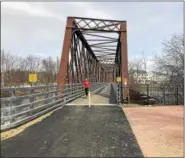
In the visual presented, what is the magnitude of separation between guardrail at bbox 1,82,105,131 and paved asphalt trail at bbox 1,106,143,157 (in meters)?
0.55

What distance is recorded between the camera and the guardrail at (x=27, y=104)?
27.4 feet

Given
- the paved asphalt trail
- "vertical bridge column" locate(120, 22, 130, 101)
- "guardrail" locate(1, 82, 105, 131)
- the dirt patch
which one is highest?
"vertical bridge column" locate(120, 22, 130, 101)

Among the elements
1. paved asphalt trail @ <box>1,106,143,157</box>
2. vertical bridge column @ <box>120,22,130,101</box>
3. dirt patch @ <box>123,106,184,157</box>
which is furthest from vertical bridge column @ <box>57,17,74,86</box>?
paved asphalt trail @ <box>1,106,143,157</box>

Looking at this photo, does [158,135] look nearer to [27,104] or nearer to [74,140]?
[74,140]

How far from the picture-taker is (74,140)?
7.27 meters

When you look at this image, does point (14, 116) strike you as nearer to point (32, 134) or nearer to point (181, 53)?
point (32, 134)

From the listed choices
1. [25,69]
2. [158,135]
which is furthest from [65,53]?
[25,69]

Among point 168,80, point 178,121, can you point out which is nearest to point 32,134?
point 178,121

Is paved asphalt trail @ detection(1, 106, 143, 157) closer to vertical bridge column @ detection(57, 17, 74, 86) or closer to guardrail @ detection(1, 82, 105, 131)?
guardrail @ detection(1, 82, 105, 131)

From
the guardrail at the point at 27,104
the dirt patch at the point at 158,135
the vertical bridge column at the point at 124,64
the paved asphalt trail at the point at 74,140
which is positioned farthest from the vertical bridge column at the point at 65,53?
the paved asphalt trail at the point at 74,140

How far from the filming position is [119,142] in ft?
23.5

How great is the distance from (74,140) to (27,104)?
10.7 feet

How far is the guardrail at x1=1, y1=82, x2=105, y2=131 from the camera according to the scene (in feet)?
27.4

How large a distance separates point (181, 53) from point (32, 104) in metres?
20.7
